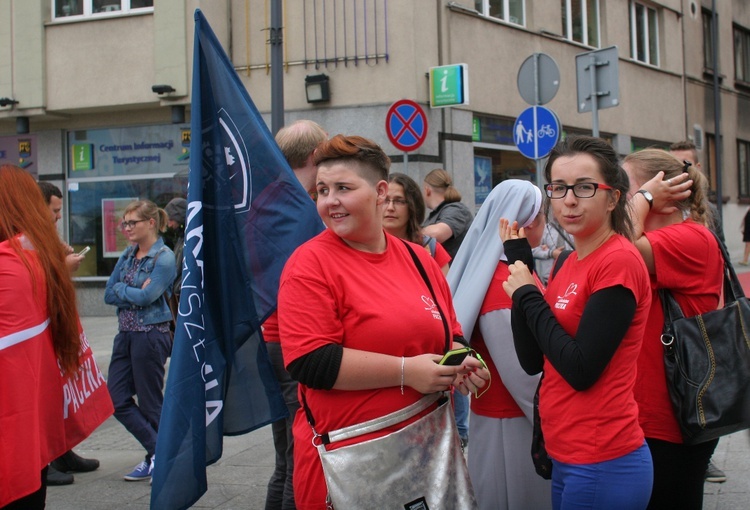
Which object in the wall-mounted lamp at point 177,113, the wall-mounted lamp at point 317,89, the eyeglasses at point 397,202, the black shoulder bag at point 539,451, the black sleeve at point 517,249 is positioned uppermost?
Result: the wall-mounted lamp at point 317,89

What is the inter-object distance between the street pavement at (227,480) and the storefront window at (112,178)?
904 cm

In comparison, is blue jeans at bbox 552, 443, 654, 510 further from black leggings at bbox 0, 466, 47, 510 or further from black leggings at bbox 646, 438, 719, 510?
black leggings at bbox 0, 466, 47, 510

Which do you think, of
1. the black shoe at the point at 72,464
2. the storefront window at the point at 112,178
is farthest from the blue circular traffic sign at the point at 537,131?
the black shoe at the point at 72,464

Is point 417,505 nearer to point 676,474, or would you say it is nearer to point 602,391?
point 602,391

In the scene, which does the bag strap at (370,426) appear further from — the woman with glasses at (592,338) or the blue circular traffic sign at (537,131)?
the blue circular traffic sign at (537,131)

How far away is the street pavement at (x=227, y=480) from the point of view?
5.09 meters

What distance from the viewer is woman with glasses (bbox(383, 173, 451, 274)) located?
5.14 meters

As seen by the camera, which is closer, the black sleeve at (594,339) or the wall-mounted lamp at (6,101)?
the black sleeve at (594,339)

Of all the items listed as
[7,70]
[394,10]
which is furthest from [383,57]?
[7,70]

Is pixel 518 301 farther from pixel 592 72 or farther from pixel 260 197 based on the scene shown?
pixel 592 72

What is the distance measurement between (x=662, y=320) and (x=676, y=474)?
567mm

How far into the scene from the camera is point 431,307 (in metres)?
2.74

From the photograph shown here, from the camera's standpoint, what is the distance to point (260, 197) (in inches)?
133

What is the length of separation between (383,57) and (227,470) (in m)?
9.55
